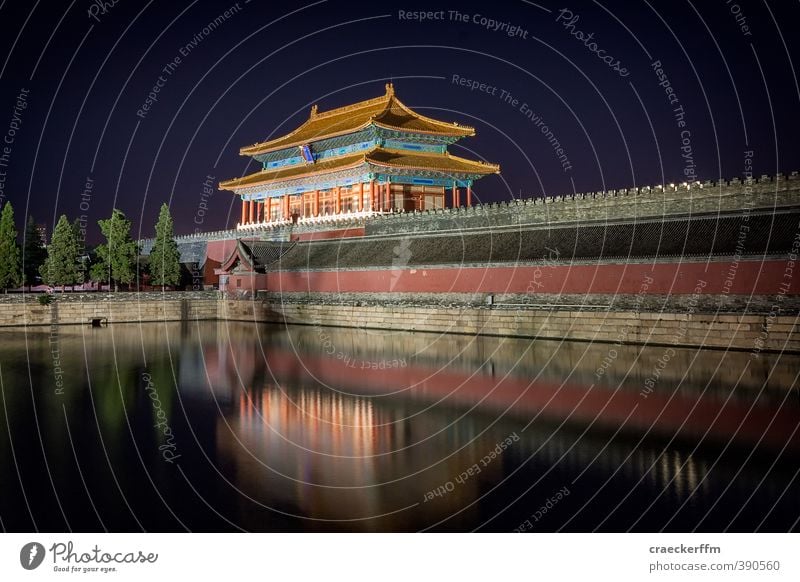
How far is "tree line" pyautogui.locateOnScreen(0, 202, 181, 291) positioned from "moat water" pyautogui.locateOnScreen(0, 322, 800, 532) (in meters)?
19.8

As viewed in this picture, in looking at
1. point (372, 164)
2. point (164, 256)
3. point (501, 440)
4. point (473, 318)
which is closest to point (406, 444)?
point (501, 440)

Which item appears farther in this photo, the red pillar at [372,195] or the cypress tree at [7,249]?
the red pillar at [372,195]

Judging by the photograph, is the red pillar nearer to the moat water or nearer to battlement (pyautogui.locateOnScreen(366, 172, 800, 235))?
battlement (pyautogui.locateOnScreen(366, 172, 800, 235))

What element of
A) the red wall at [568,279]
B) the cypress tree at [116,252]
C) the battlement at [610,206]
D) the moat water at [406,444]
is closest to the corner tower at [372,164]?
the battlement at [610,206]

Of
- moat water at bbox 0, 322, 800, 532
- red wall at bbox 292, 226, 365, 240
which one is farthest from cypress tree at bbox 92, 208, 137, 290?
moat water at bbox 0, 322, 800, 532

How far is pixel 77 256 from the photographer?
4169 cm

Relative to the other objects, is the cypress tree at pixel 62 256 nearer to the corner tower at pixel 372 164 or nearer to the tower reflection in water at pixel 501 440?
the corner tower at pixel 372 164

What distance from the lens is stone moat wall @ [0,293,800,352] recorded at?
2302cm

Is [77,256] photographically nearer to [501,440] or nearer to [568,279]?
[568,279]

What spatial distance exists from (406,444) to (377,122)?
34833 millimetres

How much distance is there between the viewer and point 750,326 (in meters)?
22.8

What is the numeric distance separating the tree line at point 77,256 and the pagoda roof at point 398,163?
10398mm

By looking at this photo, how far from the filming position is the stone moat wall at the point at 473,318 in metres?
23.0
